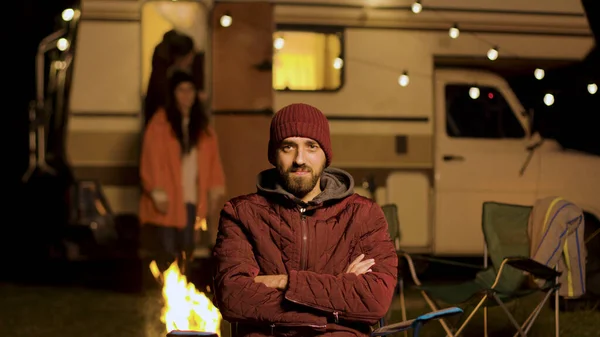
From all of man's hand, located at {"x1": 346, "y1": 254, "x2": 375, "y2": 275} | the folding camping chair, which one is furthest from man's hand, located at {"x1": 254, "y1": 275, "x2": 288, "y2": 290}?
the folding camping chair

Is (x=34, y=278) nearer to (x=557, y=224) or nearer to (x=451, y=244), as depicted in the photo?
(x=451, y=244)

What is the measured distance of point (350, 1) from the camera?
6539mm

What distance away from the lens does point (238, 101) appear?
6.38 metres

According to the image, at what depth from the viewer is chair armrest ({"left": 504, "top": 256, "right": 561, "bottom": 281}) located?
15.3 ft

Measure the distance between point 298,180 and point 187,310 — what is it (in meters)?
2.64

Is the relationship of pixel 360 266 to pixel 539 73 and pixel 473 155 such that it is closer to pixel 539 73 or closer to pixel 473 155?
pixel 473 155

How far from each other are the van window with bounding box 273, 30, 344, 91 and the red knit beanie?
3.64 meters

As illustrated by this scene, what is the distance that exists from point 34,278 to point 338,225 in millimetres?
5962

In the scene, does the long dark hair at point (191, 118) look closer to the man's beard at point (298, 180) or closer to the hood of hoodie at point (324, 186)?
the hood of hoodie at point (324, 186)

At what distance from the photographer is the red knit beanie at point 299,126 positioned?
2834mm

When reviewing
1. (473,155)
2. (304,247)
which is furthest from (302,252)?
(473,155)

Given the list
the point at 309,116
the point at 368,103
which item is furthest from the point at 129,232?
the point at 309,116

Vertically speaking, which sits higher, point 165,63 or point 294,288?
point 165,63

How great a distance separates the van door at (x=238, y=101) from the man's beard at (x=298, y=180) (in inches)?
139
